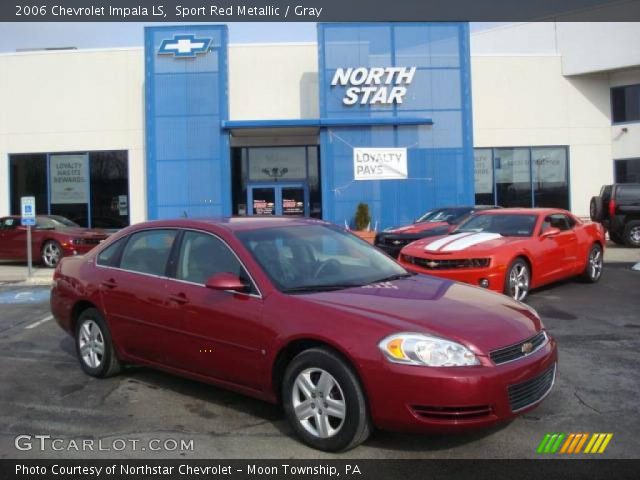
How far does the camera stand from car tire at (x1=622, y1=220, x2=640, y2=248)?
17.8 metres

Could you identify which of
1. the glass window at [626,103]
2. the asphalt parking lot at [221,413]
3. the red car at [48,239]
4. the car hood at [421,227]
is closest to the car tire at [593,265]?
the car hood at [421,227]

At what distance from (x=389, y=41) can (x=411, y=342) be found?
18.4m

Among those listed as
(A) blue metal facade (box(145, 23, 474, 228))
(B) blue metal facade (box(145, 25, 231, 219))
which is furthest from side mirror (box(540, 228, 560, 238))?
(B) blue metal facade (box(145, 25, 231, 219))

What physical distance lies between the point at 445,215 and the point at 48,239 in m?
9.56

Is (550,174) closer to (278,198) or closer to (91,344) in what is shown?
(278,198)

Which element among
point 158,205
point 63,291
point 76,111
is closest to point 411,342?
point 63,291

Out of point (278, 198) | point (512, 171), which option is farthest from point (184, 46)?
point (512, 171)

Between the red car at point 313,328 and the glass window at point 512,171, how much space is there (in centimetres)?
1903

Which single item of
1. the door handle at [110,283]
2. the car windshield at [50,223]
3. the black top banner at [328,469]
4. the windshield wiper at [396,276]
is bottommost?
the black top banner at [328,469]

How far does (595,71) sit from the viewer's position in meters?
22.7

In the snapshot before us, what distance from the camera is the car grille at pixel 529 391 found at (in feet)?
12.3

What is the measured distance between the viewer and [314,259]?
4.83 metres

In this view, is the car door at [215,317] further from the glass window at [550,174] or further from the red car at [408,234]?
the glass window at [550,174]

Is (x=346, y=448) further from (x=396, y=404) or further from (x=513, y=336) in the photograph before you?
(x=513, y=336)
